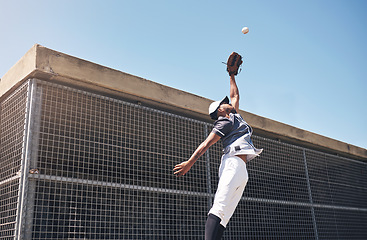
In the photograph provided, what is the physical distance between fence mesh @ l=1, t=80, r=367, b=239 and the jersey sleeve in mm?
2724

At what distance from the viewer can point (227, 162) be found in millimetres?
4289

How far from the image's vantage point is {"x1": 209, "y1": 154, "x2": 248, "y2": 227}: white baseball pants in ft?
13.1

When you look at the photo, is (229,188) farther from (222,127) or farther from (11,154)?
(11,154)

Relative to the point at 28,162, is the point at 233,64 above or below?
above

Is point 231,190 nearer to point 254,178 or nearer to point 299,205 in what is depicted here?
point 254,178

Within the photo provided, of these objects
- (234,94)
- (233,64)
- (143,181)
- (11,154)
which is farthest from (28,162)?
(233,64)

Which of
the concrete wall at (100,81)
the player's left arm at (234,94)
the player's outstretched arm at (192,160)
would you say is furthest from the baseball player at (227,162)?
the concrete wall at (100,81)

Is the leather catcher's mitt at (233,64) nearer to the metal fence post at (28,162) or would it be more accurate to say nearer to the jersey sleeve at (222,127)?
the jersey sleeve at (222,127)

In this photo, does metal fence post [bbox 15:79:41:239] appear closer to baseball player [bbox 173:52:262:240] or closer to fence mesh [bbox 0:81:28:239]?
fence mesh [bbox 0:81:28:239]

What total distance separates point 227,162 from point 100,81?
3358 millimetres

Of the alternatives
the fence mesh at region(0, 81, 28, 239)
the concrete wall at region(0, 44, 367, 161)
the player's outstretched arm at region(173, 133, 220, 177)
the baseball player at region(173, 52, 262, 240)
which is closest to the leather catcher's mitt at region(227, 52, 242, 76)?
the baseball player at region(173, 52, 262, 240)

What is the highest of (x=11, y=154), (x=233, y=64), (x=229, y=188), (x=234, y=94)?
(x=233, y=64)

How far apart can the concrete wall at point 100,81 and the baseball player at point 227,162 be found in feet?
9.02

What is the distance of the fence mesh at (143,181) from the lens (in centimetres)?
607
